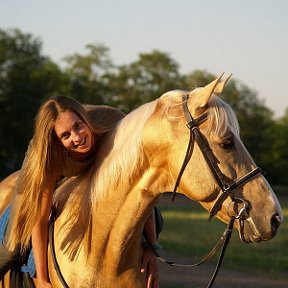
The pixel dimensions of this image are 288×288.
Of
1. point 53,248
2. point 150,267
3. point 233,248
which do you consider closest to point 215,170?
point 150,267

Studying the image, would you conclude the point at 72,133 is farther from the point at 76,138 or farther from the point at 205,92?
the point at 205,92

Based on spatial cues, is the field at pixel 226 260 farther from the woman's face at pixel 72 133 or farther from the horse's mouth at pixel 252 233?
the horse's mouth at pixel 252 233

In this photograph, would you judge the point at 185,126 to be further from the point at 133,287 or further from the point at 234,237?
the point at 234,237

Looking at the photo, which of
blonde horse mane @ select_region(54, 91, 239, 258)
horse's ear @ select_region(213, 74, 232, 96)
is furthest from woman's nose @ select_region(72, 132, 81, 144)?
horse's ear @ select_region(213, 74, 232, 96)

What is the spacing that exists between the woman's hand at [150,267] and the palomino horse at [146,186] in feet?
0.14

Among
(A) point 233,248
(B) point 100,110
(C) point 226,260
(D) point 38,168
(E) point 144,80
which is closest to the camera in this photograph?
(D) point 38,168

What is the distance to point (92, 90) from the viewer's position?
180ft

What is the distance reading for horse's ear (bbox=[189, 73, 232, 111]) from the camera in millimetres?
3010

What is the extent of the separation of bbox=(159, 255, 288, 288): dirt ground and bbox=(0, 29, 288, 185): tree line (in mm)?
24063

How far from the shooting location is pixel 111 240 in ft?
11.4

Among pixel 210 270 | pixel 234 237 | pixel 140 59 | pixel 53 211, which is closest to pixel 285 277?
pixel 210 270

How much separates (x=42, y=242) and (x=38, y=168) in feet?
1.49

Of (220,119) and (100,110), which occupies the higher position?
(100,110)

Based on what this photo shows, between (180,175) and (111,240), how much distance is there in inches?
25.0
